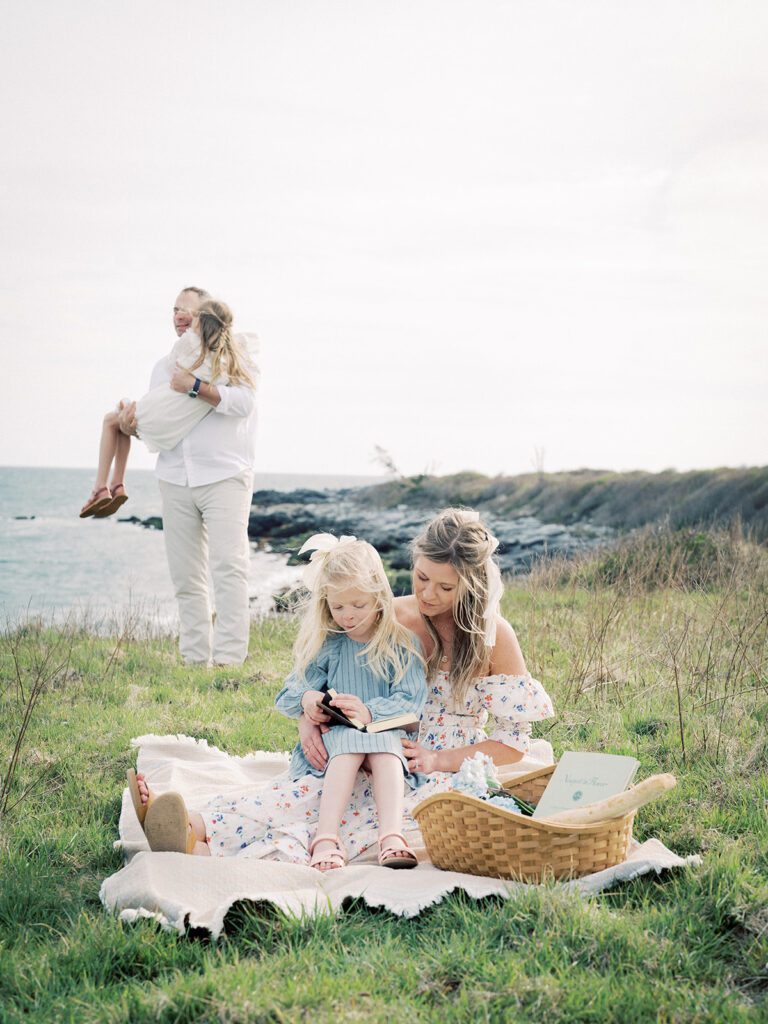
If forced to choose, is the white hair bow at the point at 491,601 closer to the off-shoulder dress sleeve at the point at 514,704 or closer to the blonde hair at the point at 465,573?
the blonde hair at the point at 465,573

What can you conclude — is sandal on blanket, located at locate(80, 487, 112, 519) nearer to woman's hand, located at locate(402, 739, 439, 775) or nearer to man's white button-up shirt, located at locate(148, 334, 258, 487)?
man's white button-up shirt, located at locate(148, 334, 258, 487)

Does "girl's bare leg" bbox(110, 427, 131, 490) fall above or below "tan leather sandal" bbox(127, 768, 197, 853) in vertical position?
above

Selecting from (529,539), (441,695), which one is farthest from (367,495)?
(441,695)

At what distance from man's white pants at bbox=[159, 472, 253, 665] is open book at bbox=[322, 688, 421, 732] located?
2.74 meters

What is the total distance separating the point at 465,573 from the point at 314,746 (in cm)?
81

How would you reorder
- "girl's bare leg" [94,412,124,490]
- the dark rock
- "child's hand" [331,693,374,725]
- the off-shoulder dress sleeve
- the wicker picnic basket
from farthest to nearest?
the dark rock < "girl's bare leg" [94,412,124,490] < the off-shoulder dress sleeve < "child's hand" [331,693,374,725] < the wicker picnic basket

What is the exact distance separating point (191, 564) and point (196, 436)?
82 centimetres

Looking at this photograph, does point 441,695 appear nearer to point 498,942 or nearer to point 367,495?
point 498,942

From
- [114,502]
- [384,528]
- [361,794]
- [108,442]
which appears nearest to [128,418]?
[108,442]

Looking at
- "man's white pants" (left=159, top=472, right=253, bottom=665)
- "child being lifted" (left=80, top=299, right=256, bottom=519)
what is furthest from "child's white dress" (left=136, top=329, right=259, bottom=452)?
"man's white pants" (left=159, top=472, right=253, bottom=665)

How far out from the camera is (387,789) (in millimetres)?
3199

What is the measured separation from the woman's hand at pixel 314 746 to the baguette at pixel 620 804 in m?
0.90

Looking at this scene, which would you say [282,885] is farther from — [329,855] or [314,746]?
[314,746]

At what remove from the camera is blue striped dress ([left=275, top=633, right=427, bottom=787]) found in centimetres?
331
